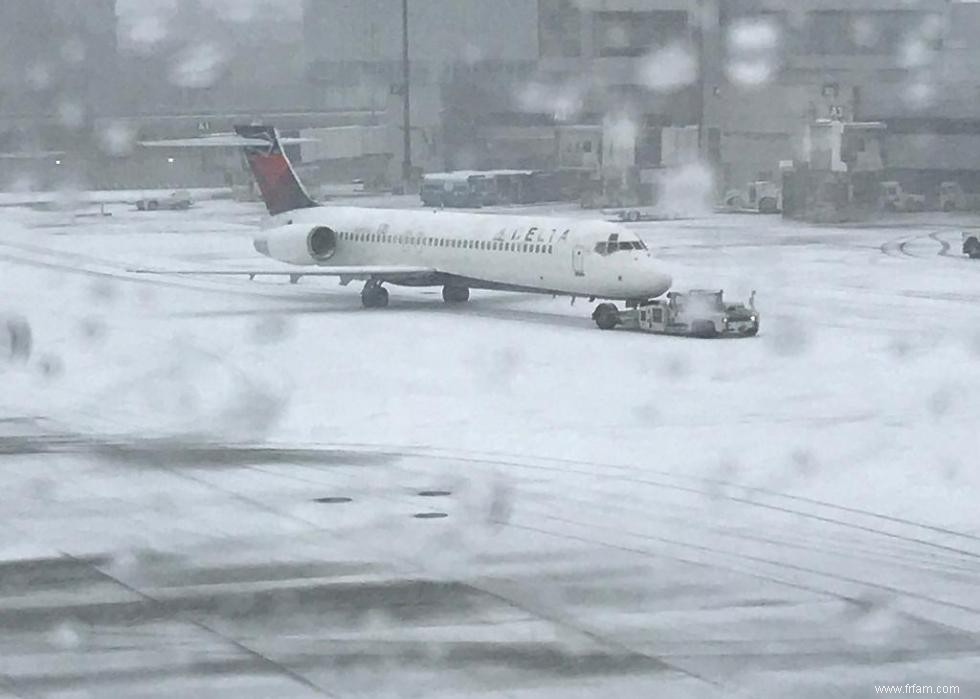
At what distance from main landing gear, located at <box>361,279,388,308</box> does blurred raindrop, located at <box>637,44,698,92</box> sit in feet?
219

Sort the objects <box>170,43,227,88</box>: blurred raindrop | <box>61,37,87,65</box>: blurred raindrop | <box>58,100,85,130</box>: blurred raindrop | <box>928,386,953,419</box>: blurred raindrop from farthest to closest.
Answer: <box>170,43,227,88</box>: blurred raindrop, <box>61,37,87,65</box>: blurred raindrop, <box>58,100,85,130</box>: blurred raindrop, <box>928,386,953,419</box>: blurred raindrop

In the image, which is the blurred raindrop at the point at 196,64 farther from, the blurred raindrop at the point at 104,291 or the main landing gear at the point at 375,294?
the main landing gear at the point at 375,294

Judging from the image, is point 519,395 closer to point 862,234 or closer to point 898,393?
point 898,393

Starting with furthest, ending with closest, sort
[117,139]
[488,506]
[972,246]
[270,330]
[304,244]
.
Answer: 1. [117,139]
2. [972,246]
3. [304,244]
4. [270,330]
5. [488,506]

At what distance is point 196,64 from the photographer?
125312 millimetres

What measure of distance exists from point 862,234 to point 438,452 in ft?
163

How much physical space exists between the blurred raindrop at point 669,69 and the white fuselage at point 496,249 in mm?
63160

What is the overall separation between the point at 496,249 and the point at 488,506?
2130 centimetres

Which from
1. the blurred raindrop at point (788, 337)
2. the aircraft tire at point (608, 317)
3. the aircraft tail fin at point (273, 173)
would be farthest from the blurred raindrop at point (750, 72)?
the aircraft tire at point (608, 317)

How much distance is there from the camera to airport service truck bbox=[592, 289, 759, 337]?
3869 centimetres

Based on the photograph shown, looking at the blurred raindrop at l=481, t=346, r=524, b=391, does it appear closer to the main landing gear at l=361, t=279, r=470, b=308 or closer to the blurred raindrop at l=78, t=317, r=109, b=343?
the main landing gear at l=361, t=279, r=470, b=308

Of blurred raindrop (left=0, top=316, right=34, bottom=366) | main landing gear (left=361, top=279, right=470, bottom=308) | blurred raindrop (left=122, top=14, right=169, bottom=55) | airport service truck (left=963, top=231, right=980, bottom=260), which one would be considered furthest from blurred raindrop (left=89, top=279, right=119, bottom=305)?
blurred raindrop (left=122, top=14, right=169, bottom=55)

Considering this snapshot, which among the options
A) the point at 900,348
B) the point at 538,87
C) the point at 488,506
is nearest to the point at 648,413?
the point at 488,506

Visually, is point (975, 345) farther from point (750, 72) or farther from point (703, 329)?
point (750, 72)
